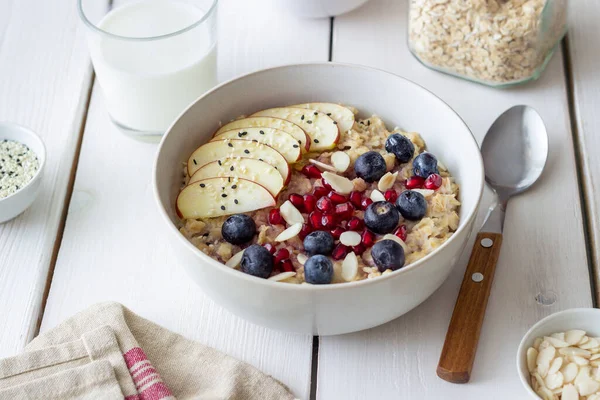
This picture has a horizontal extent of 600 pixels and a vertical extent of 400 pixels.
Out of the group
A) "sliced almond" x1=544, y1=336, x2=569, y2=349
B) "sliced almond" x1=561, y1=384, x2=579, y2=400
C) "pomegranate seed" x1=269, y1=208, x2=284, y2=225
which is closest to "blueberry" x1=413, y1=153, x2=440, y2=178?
"pomegranate seed" x1=269, y1=208, x2=284, y2=225

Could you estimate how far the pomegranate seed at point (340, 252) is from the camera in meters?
1.61

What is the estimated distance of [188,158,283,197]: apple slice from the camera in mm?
1743

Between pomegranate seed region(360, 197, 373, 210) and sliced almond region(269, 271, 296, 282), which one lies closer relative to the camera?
sliced almond region(269, 271, 296, 282)

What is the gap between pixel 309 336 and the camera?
1.68 metres

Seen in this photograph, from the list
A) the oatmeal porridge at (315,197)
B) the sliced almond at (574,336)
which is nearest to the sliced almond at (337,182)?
the oatmeal porridge at (315,197)

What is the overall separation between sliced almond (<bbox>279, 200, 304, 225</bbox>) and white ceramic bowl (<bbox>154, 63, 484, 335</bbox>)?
22cm

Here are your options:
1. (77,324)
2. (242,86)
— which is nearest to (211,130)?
(242,86)

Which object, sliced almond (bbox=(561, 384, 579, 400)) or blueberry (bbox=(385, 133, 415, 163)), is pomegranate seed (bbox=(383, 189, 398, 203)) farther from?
sliced almond (bbox=(561, 384, 579, 400))

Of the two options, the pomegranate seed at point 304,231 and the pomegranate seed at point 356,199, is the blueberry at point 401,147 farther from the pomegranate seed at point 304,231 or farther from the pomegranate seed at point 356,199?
the pomegranate seed at point 304,231

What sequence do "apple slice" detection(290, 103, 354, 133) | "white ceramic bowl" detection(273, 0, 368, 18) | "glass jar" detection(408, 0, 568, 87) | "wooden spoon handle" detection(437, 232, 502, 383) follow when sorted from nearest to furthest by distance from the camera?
"wooden spoon handle" detection(437, 232, 502, 383) < "apple slice" detection(290, 103, 354, 133) < "glass jar" detection(408, 0, 568, 87) < "white ceramic bowl" detection(273, 0, 368, 18)

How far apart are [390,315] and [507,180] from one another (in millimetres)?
547

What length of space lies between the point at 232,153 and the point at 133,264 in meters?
0.34

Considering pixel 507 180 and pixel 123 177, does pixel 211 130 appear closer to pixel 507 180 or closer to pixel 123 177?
pixel 123 177

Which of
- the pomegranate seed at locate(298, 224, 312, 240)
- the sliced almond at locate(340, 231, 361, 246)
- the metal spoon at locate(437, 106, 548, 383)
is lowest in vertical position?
the metal spoon at locate(437, 106, 548, 383)
